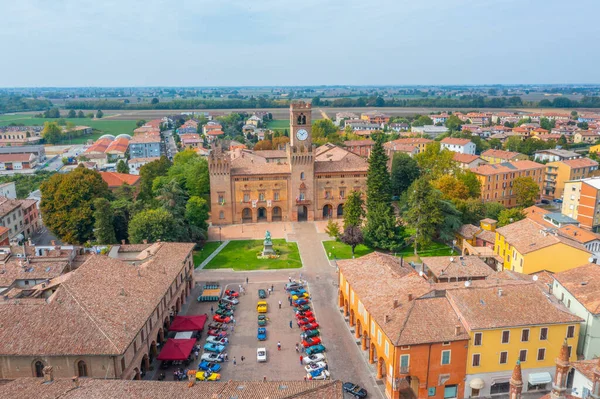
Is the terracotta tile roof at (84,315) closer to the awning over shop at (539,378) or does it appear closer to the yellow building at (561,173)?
the awning over shop at (539,378)

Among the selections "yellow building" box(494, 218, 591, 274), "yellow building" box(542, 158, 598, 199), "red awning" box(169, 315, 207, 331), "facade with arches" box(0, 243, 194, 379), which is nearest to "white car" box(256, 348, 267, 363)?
"red awning" box(169, 315, 207, 331)

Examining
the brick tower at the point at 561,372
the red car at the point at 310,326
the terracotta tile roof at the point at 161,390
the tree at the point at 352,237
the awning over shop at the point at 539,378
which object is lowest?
the red car at the point at 310,326

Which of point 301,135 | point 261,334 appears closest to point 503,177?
point 301,135

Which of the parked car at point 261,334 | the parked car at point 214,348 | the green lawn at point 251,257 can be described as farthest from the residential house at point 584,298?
the green lawn at point 251,257

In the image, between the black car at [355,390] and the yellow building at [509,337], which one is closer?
the yellow building at [509,337]

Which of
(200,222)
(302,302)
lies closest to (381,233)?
(302,302)

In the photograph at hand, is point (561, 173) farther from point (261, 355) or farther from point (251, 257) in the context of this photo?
point (261, 355)
